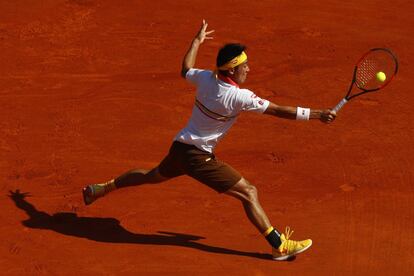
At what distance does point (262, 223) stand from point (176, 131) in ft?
8.58

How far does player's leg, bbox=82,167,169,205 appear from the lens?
26.6ft

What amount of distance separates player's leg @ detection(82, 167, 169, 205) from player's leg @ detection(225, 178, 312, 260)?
834 millimetres

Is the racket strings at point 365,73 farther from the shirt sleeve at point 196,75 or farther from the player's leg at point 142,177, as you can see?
the player's leg at point 142,177

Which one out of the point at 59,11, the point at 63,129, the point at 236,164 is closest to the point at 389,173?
the point at 236,164

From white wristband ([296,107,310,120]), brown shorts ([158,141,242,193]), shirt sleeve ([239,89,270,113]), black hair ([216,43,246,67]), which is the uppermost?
black hair ([216,43,246,67])

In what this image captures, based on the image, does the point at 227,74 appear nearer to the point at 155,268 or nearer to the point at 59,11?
the point at 155,268

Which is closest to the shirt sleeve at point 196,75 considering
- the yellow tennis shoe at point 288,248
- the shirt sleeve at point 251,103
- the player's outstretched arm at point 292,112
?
the shirt sleeve at point 251,103

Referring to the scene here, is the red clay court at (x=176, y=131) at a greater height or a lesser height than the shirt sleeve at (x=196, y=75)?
lesser

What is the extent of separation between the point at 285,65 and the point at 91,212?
4104mm

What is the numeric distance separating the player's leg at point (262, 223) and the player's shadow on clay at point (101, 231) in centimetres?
23

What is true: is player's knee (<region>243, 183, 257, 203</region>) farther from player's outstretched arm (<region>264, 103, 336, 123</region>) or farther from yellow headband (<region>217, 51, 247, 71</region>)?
yellow headband (<region>217, 51, 247, 71</region>)

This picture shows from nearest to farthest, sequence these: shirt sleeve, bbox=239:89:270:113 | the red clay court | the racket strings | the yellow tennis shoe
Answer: shirt sleeve, bbox=239:89:270:113
the yellow tennis shoe
the red clay court
the racket strings

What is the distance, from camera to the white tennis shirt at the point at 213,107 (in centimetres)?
730

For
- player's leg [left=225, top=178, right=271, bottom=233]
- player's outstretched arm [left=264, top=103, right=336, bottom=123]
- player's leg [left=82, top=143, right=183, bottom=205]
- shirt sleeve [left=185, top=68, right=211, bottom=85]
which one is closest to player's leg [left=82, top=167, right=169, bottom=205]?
player's leg [left=82, top=143, right=183, bottom=205]
